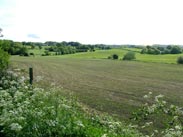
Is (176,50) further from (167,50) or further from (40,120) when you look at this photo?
(40,120)

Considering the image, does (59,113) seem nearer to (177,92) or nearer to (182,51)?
(177,92)

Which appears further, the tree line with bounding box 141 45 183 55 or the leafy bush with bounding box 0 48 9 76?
the tree line with bounding box 141 45 183 55

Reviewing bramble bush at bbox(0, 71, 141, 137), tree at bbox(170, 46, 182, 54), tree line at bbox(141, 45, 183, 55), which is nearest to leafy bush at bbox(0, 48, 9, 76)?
bramble bush at bbox(0, 71, 141, 137)

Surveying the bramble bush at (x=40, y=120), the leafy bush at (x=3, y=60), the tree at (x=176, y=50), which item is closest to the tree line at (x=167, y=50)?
the tree at (x=176, y=50)

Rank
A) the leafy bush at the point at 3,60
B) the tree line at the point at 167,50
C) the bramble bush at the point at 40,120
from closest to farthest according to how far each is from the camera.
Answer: the bramble bush at the point at 40,120 < the leafy bush at the point at 3,60 < the tree line at the point at 167,50

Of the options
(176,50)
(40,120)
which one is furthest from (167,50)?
(40,120)

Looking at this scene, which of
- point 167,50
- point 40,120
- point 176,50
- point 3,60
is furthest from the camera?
point 167,50

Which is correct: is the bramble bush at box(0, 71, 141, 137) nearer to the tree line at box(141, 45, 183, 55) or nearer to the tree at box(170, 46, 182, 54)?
the tree at box(170, 46, 182, 54)

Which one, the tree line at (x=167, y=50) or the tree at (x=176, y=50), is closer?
the tree at (x=176, y=50)

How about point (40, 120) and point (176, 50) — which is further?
point (176, 50)

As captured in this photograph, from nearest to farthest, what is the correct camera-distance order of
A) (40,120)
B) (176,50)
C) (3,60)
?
(40,120) < (3,60) < (176,50)

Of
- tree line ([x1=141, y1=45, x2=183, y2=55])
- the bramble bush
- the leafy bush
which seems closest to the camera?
the bramble bush

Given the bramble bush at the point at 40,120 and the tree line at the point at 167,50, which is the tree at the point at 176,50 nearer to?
the tree line at the point at 167,50

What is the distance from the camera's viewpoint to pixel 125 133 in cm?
748
